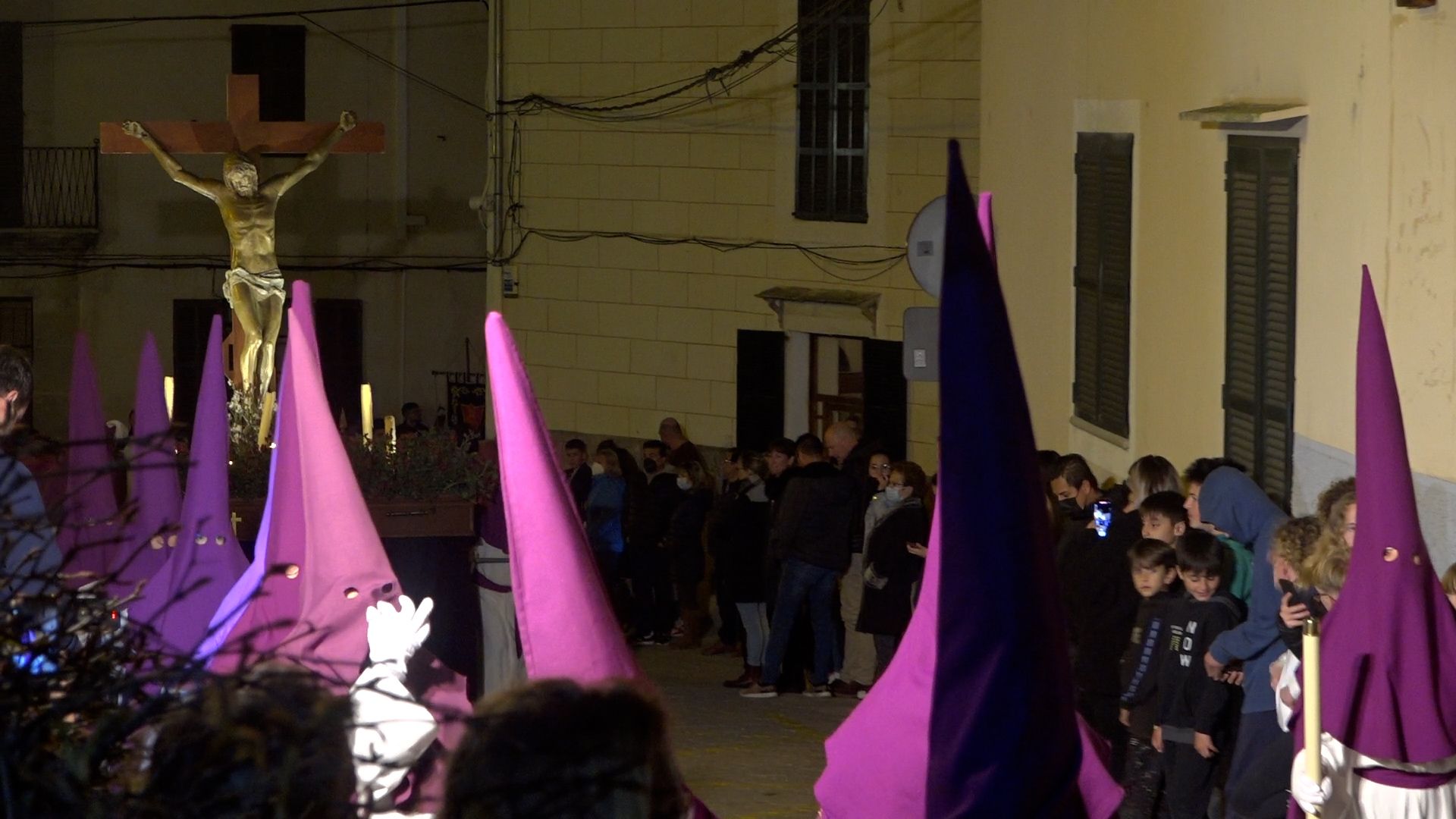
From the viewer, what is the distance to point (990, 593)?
2945 millimetres

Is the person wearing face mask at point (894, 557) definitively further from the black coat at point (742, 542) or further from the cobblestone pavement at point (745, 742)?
the black coat at point (742, 542)

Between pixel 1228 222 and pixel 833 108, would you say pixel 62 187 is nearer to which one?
pixel 833 108

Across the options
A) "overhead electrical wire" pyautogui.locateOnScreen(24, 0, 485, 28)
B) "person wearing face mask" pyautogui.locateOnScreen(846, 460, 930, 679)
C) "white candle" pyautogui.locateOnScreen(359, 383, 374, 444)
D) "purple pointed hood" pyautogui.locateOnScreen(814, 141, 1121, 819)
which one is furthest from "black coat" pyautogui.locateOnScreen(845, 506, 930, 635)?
"overhead electrical wire" pyautogui.locateOnScreen(24, 0, 485, 28)

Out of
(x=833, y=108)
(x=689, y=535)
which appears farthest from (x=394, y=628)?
(x=833, y=108)

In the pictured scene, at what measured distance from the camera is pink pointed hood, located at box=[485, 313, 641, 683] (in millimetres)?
4043

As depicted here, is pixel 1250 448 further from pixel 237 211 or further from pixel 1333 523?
pixel 237 211

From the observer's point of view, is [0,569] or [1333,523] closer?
[0,569]

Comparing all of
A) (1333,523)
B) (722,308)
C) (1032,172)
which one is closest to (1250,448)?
(1333,523)

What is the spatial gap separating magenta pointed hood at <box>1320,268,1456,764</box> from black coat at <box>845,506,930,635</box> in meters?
5.31

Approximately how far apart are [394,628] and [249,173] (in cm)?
610

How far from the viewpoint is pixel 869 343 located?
16.3 meters

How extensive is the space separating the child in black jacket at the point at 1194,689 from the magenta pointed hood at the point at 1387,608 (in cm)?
169

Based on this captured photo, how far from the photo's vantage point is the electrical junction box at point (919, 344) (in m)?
8.42

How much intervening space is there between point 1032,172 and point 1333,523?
7283 millimetres
